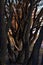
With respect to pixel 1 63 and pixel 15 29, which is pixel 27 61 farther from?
pixel 15 29

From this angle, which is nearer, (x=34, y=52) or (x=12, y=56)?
(x=34, y=52)

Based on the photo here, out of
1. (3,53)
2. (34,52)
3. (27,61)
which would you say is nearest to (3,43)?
(3,53)

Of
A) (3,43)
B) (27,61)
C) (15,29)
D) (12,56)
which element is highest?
(3,43)

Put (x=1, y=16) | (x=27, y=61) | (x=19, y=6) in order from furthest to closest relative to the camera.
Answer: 1. (x=19, y=6)
2. (x=27, y=61)
3. (x=1, y=16)

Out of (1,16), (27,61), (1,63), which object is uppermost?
(1,16)

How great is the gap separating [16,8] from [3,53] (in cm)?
245

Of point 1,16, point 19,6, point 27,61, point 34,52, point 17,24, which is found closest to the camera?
point 1,16

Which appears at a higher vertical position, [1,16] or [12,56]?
[1,16]

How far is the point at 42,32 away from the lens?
952 millimetres

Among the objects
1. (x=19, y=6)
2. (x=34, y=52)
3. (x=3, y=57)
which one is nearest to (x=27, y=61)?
(x=34, y=52)

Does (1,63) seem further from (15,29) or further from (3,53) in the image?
(15,29)

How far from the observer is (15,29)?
136 inches

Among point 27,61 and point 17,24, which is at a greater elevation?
point 27,61

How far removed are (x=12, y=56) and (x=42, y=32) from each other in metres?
2.36
